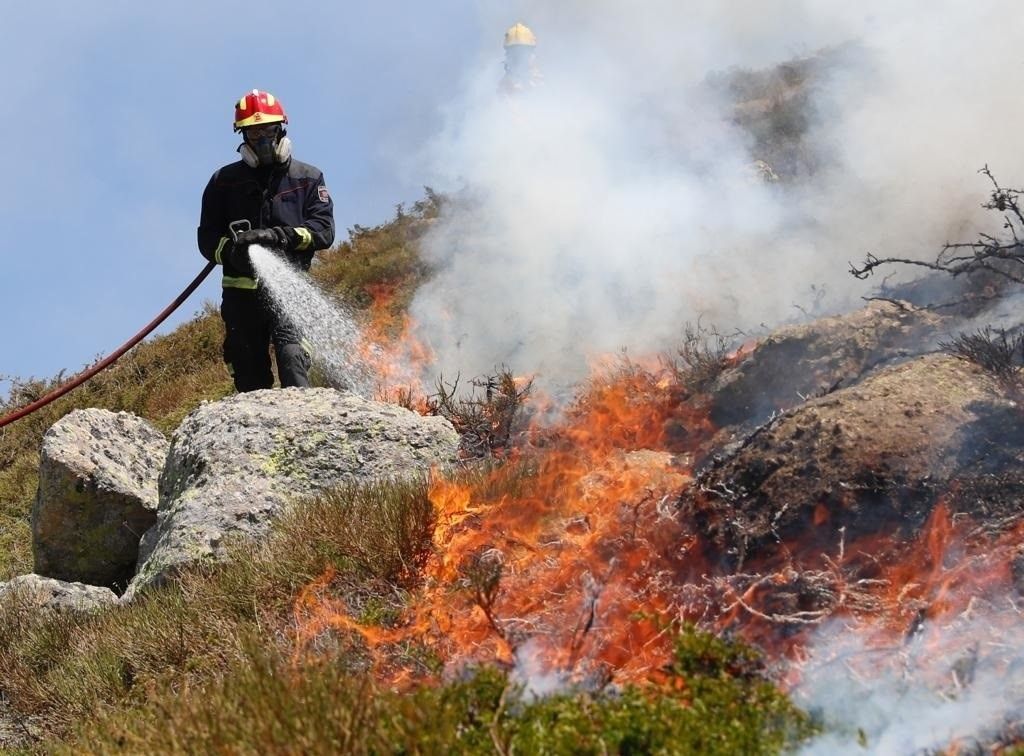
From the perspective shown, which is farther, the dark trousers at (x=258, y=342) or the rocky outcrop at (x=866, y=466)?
the dark trousers at (x=258, y=342)

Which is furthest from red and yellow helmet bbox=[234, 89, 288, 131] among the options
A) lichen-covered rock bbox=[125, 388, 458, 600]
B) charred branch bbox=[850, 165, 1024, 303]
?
charred branch bbox=[850, 165, 1024, 303]

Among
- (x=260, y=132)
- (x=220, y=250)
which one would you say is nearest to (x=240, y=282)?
(x=220, y=250)

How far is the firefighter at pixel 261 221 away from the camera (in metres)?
6.11

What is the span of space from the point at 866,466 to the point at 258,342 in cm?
399

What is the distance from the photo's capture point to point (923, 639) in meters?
A: 2.71

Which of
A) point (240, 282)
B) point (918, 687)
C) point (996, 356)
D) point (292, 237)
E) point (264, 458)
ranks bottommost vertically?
point (918, 687)

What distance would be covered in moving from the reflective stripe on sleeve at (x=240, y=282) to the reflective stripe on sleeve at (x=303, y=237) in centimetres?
34

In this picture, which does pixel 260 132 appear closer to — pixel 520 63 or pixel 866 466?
pixel 866 466

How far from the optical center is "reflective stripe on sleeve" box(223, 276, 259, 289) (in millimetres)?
6160

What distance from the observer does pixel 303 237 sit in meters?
6.04

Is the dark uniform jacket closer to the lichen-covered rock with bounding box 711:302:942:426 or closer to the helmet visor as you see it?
the helmet visor

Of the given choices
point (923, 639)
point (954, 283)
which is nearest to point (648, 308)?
point (954, 283)

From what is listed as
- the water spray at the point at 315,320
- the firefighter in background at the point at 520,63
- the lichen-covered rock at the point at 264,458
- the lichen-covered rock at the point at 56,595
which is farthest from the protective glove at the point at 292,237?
the firefighter in background at the point at 520,63

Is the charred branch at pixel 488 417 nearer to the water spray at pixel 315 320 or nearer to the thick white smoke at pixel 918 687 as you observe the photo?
the water spray at pixel 315 320
